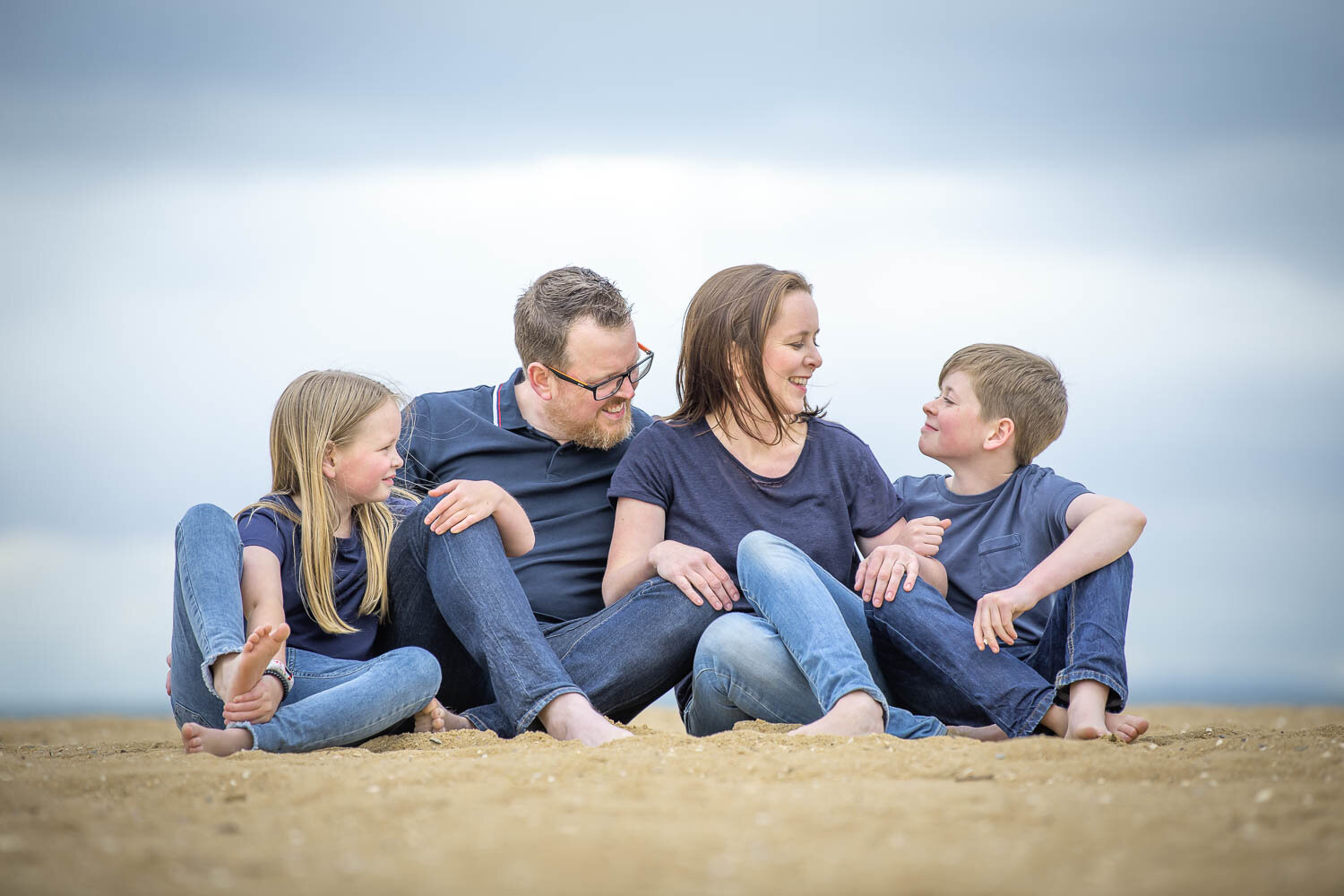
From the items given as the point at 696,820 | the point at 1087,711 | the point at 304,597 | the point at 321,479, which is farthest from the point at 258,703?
the point at 1087,711

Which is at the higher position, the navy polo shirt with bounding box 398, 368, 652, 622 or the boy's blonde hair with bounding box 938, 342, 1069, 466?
the boy's blonde hair with bounding box 938, 342, 1069, 466

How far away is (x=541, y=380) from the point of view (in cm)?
393

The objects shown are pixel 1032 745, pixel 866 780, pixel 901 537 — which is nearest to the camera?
pixel 866 780

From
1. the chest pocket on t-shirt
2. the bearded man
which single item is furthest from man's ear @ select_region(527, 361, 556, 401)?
the chest pocket on t-shirt

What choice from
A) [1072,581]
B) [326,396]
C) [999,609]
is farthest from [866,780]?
[326,396]

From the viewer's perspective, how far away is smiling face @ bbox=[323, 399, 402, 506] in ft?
11.1

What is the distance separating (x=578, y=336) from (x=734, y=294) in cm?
57

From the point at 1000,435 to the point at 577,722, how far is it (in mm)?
1753

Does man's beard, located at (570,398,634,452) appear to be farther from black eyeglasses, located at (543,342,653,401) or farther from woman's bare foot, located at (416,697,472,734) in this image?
woman's bare foot, located at (416,697,472,734)

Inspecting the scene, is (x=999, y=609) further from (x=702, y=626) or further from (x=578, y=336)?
(x=578, y=336)

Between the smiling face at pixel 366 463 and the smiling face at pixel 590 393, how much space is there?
25.5 inches

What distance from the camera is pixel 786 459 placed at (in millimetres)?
3645

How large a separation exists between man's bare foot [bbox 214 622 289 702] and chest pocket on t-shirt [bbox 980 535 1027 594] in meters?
2.09

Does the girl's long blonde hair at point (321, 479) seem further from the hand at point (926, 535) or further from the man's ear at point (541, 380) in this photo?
the hand at point (926, 535)
